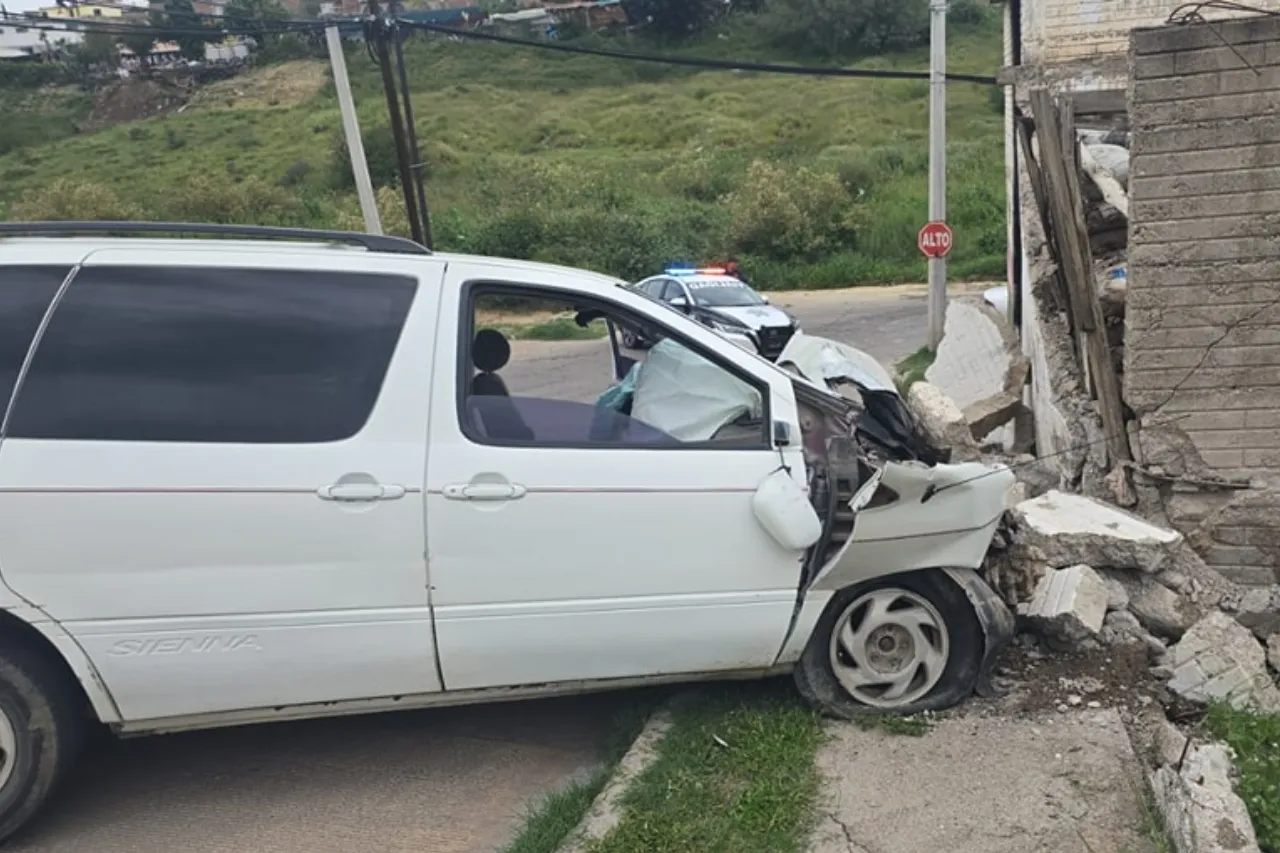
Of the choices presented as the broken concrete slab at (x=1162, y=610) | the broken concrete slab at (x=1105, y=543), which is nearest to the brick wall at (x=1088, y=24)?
the broken concrete slab at (x=1105, y=543)

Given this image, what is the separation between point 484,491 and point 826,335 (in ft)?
56.6

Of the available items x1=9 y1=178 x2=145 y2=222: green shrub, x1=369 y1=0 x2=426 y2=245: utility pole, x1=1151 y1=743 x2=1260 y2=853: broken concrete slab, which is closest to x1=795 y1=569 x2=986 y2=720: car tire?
x1=1151 y1=743 x2=1260 y2=853: broken concrete slab

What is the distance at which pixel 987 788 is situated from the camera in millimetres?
3197

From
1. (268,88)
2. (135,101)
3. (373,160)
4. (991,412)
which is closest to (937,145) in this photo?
(991,412)

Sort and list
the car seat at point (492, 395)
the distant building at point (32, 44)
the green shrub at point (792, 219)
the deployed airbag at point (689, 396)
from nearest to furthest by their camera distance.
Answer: the car seat at point (492, 395), the deployed airbag at point (689, 396), the green shrub at point (792, 219), the distant building at point (32, 44)

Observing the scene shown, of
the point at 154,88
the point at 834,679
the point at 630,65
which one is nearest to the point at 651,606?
the point at 834,679

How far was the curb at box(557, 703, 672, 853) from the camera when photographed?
3053 millimetres

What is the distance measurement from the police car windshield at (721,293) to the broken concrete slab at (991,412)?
9873 mm

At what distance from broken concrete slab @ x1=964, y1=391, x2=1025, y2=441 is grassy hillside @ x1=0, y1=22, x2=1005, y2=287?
19.1m

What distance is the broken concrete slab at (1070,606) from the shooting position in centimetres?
402

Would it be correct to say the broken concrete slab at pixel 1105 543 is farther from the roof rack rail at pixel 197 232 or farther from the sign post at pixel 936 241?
the sign post at pixel 936 241

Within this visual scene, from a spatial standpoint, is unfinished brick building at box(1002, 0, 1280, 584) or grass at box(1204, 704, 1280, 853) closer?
grass at box(1204, 704, 1280, 853)

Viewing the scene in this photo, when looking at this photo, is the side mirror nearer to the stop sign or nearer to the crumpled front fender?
the crumpled front fender

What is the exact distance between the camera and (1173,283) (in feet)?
15.6
